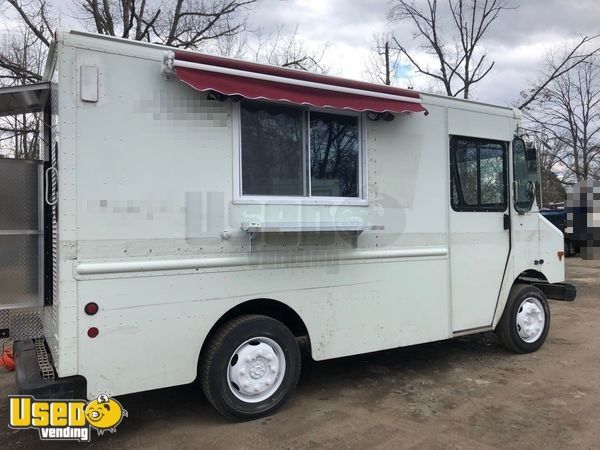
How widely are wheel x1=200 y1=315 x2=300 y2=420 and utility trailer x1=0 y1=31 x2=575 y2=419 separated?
0.01 meters

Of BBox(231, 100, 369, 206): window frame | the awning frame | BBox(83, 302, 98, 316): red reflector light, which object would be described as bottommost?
BBox(83, 302, 98, 316): red reflector light

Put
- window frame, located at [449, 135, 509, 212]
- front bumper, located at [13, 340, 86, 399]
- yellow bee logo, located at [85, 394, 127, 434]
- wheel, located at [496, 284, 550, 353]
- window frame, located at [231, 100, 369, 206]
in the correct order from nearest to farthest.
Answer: front bumper, located at [13, 340, 86, 399]
yellow bee logo, located at [85, 394, 127, 434]
window frame, located at [231, 100, 369, 206]
window frame, located at [449, 135, 509, 212]
wheel, located at [496, 284, 550, 353]

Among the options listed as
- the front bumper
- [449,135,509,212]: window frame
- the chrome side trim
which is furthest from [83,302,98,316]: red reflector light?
[449,135,509,212]: window frame

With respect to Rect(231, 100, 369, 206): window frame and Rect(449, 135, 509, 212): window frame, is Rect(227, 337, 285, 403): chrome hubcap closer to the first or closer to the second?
Rect(231, 100, 369, 206): window frame

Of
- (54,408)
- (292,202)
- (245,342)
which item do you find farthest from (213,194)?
(54,408)

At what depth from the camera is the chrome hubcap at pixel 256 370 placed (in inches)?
161

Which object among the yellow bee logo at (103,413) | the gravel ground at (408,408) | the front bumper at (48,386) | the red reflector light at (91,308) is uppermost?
the red reflector light at (91,308)

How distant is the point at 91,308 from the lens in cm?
356

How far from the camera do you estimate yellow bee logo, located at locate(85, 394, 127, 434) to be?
361cm

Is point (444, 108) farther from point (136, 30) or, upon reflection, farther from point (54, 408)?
point (136, 30)

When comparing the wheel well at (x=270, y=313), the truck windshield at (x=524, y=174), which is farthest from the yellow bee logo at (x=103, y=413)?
the truck windshield at (x=524, y=174)

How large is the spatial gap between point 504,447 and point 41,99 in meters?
4.63

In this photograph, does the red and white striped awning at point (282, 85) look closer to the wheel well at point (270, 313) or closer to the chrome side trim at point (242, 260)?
the chrome side trim at point (242, 260)

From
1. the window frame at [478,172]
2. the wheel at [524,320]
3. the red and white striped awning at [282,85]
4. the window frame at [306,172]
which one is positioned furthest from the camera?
the wheel at [524,320]
